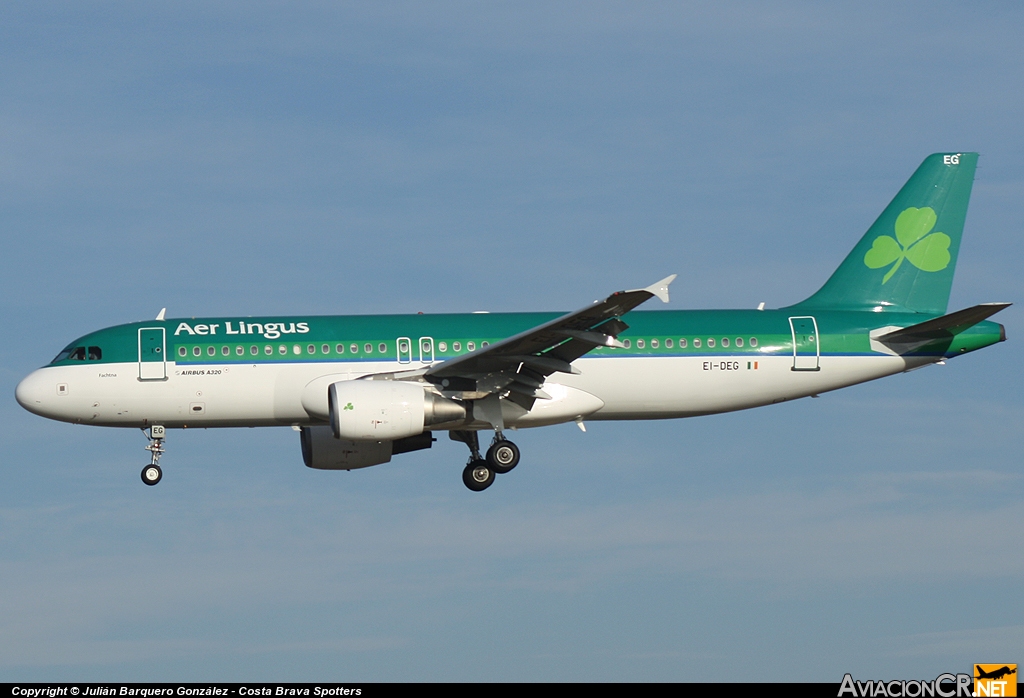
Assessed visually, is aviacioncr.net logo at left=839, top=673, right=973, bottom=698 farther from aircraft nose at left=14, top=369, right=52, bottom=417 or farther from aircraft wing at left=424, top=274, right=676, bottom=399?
aircraft nose at left=14, top=369, right=52, bottom=417

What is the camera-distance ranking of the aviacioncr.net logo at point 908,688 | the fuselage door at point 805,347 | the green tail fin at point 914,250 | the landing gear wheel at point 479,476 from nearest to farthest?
the aviacioncr.net logo at point 908,688
the landing gear wheel at point 479,476
the fuselage door at point 805,347
the green tail fin at point 914,250

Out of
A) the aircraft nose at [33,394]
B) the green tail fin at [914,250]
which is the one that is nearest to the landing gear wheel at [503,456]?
the green tail fin at [914,250]

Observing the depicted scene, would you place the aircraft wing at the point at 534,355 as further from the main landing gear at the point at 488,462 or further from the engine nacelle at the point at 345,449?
the engine nacelle at the point at 345,449

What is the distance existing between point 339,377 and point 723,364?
28.9 feet

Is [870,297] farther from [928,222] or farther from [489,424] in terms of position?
[489,424]

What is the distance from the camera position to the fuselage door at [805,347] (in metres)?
34.9

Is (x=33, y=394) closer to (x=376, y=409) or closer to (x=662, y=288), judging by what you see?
(x=376, y=409)

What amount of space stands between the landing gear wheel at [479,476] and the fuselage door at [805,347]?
7.48 meters

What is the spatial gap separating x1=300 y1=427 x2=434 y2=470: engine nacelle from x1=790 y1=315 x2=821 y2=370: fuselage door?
8.88 meters

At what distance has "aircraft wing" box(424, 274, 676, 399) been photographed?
30.5 m

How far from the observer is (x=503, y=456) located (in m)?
34.0

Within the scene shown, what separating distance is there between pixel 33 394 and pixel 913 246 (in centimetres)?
2155

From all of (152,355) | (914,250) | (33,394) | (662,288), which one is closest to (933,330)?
(914,250)

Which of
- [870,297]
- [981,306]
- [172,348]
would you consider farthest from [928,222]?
[172,348]
